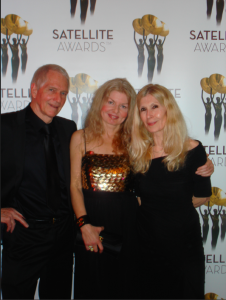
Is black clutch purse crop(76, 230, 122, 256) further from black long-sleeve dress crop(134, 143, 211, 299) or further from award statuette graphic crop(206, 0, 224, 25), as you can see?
award statuette graphic crop(206, 0, 224, 25)

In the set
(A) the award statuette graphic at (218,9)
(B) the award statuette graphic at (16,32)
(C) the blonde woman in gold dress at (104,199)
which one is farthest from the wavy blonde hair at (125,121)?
(A) the award statuette graphic at (218,9)

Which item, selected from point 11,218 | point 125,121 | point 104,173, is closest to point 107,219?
point 104,173

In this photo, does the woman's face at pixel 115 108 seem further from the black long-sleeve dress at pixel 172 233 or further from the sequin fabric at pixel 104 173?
the black long-sleeve dress at pixel 172 233

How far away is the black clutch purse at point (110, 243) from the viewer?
4.75ft

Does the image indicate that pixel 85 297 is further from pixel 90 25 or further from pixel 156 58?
pixel 90 25

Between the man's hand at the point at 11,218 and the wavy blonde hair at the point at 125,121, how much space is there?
2.63 ft

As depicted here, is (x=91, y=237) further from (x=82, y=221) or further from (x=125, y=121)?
(x=125, y=121)

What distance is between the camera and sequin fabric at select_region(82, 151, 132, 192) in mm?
1670

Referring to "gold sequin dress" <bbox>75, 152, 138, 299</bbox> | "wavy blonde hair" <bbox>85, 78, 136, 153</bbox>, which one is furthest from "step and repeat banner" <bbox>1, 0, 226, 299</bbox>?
"gold sequin dress" <bbox>75, 152, 138, 299</bbox>

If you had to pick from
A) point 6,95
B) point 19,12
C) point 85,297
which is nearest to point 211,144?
point 85,297

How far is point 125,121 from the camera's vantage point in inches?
74.9

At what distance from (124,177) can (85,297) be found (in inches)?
38.3

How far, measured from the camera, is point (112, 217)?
1643 millimetres

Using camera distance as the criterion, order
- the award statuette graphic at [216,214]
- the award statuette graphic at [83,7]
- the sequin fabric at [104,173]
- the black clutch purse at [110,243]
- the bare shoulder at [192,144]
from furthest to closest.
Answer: the award statuette graphic at [216,214] < the award statuette graphic at [83,7] < the sequin fabric at [104,173] < the bare shoulder at [192,144] < the black clutch purse at [110,243]
